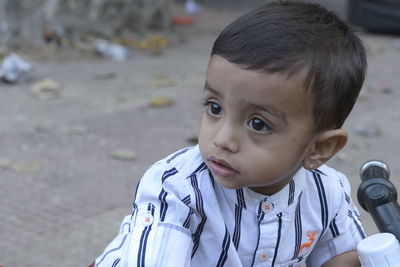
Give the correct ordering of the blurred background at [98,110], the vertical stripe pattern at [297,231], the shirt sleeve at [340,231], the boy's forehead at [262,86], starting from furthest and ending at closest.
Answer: the blurred background at [98,110]
the shirt sleeve at [340,231]
the vertical stripe pattern at [297,231]
the boy's forehead at [262,86]

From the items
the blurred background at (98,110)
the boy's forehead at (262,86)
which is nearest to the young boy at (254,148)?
the boy's forehead at (262,86)

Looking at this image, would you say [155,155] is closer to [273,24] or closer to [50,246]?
[50,246]

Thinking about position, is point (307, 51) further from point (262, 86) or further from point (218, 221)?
point (218, 221)

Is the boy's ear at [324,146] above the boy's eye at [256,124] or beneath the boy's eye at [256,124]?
beneath

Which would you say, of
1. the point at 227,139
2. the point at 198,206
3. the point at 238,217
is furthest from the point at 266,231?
the point at 227,139

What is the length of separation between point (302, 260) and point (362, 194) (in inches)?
8.3

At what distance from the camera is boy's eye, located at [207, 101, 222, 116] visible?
4.58 ft

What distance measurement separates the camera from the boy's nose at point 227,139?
4.46 ft

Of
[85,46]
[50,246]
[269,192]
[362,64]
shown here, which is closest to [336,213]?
[269,192]

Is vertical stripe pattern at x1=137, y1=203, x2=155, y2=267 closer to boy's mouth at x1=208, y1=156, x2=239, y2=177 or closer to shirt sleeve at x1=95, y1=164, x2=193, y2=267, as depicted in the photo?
shirt sleeve at x1=95, y1=164, x2=193, y2=267

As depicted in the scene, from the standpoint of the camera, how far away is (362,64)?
149cm

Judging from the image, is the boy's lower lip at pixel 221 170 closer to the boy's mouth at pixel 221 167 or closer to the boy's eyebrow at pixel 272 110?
the boy's mouth at pixel 221 167

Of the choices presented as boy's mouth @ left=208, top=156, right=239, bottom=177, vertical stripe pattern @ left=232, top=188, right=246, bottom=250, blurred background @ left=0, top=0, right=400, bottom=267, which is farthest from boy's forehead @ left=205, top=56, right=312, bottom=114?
blurred background @ left=0, top=0, right=400, bottom=267

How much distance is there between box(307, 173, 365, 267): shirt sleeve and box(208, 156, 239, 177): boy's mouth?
389mm
